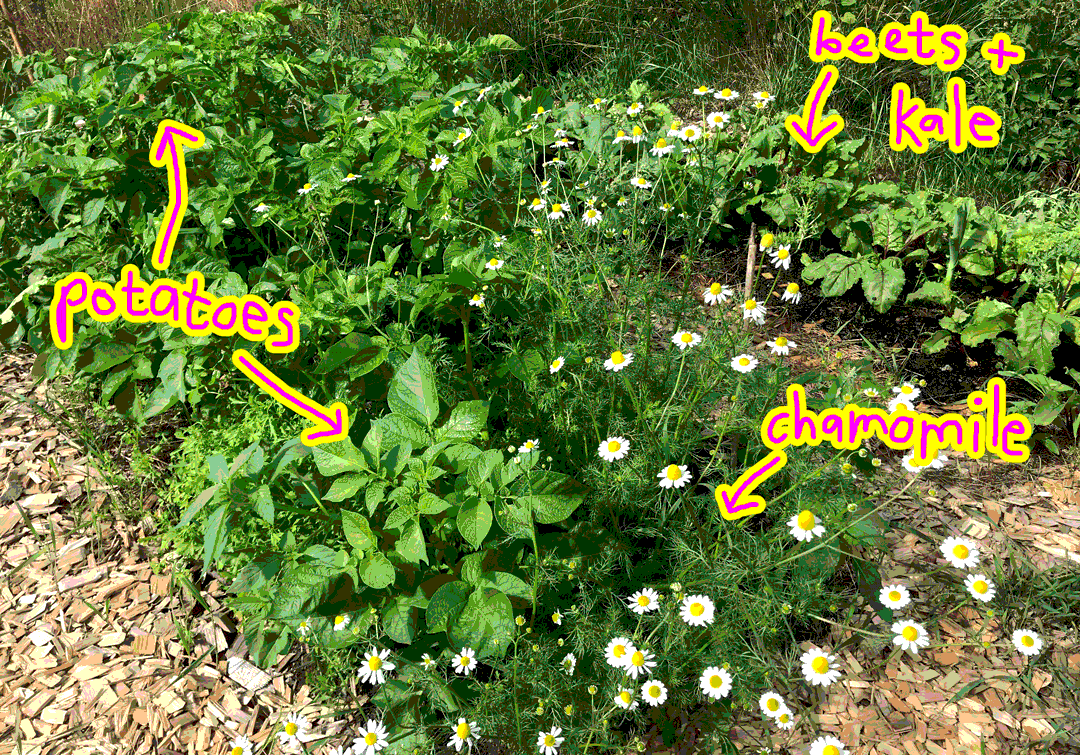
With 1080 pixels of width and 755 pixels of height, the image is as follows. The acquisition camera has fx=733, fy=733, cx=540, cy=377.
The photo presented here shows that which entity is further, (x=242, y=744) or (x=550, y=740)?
(x=242, y=744)

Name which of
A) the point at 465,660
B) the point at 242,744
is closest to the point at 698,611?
the point at 465,660

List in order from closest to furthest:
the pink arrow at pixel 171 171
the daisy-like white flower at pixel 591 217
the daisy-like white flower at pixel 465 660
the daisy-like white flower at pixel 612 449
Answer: the daisy-like white flower at pixel 465 660 → the daisy-like white flower at pixel 612 449 → the daisy-like white flower at pixel 591 217 → the pink arrow at pixel 171 171

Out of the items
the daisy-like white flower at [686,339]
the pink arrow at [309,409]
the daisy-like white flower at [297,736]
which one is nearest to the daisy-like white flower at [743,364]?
the daisy-like white flower at [686,339]

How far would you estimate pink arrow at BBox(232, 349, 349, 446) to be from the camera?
162 cm

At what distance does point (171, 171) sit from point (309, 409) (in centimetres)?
123

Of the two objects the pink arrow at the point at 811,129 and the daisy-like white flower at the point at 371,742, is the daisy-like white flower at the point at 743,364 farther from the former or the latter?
the pink arrow at the point at 811,129

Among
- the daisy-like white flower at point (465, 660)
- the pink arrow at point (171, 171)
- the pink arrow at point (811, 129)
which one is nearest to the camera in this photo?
the daisy-like white flower at point (465, 660)

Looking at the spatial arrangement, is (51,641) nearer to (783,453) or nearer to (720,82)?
(783,453)

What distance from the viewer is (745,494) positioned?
1.67 m

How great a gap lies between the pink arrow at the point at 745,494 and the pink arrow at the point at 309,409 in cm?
86

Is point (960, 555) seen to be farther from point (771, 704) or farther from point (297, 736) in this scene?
point (297, 736)

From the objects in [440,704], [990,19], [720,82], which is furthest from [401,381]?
[990,19]

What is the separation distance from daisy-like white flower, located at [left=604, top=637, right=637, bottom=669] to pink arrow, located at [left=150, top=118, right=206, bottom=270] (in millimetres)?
1687

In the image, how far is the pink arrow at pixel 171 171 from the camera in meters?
2.22
